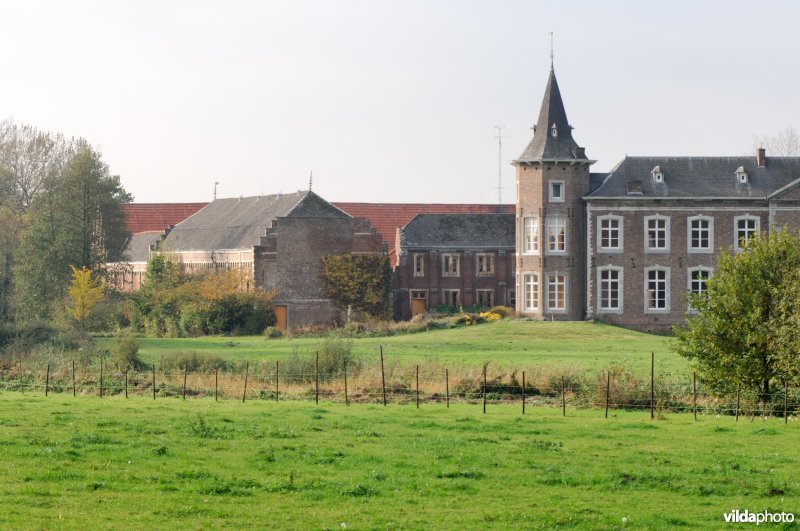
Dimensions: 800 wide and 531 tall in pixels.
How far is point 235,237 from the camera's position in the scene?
242 ft

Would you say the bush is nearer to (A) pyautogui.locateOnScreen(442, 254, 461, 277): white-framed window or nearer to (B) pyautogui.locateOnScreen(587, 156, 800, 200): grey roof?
(B) pyautogui.locateOnScreen(587, 156, 800, 200): grey roof

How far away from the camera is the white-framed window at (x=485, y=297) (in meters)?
71.4

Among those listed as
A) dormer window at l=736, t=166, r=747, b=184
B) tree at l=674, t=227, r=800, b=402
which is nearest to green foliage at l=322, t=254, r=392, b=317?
dormer window at l=736, t=166, r=747, b=184

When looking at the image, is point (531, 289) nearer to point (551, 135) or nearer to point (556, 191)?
point (556, 191)

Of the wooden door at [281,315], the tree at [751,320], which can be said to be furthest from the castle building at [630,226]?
the tree at [751,320]

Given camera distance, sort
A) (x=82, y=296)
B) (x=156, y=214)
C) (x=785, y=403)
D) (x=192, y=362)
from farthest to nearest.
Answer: (x=156, y=214) → (x=82, y=296) → (x=192, y=362) → (x=785, y=403)

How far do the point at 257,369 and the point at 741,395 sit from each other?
13.4 m

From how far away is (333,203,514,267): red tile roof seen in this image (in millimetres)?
92375

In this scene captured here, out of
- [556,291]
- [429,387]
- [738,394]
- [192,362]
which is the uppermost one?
[556,291]

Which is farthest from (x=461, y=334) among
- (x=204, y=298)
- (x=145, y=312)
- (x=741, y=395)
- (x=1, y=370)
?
(x=741, y=395)

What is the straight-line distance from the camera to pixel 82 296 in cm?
5959

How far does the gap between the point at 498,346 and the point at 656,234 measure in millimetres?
12318

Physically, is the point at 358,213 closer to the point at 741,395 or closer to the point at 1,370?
the point at 1,370

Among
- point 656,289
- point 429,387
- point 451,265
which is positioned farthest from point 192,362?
point 451,265
